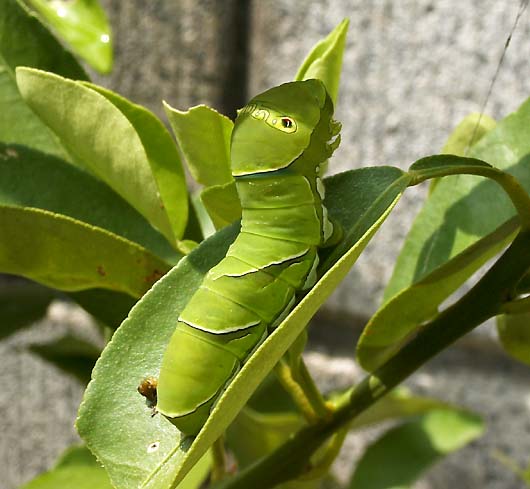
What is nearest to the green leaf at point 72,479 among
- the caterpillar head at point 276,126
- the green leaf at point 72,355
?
→ the green leaf at point 72,355

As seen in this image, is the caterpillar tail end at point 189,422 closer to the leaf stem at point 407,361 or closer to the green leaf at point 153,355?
the green leaf at point 153,355

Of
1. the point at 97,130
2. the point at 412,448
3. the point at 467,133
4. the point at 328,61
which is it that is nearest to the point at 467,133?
the point at 467,133

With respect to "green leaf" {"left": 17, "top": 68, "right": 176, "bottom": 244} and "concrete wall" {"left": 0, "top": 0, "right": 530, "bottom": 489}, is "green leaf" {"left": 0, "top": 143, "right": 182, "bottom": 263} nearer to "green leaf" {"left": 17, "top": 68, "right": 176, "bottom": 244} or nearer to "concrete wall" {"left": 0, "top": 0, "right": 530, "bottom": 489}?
"green leaf" {"left": 17, "top": 68, "right": 176, "bottom": 244}

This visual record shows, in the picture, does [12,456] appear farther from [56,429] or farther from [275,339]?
[275,339]

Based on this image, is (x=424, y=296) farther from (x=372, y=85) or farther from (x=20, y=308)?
(x=372, y=85)

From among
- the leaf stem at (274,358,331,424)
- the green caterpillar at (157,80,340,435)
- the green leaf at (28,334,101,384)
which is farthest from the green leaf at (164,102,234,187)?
the green leaf at (28,334,101,384)
